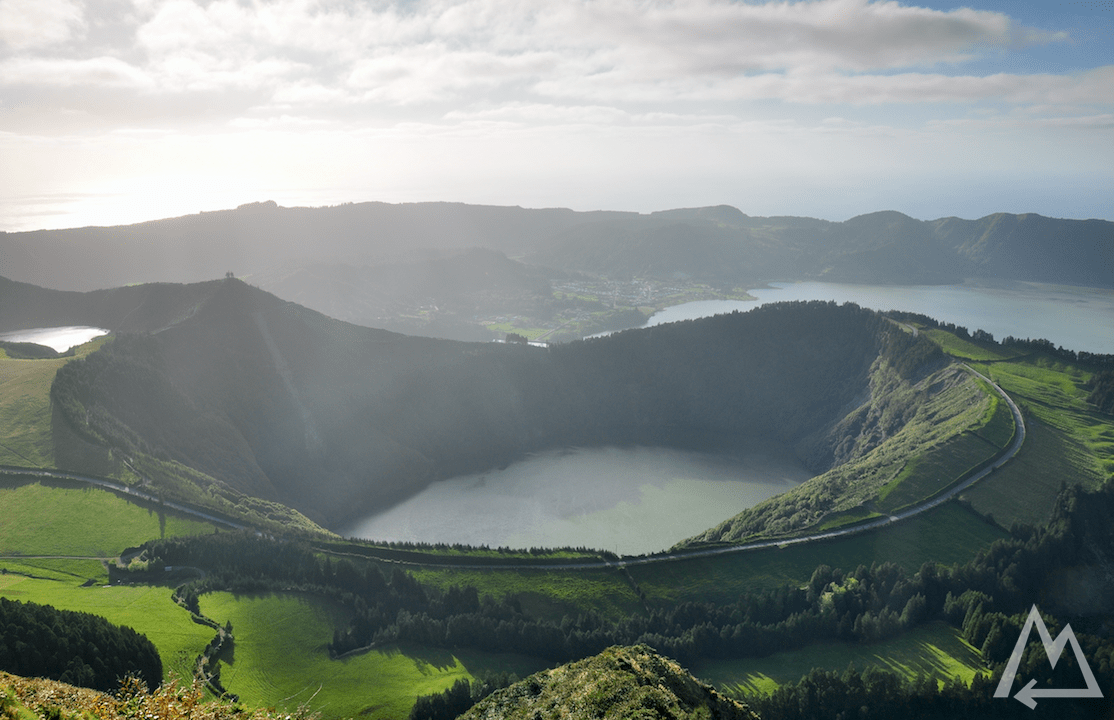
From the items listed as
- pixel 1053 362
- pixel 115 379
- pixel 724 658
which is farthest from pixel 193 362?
pixel 1053 362

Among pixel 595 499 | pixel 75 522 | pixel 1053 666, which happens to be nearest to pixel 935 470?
pixel 1053 666

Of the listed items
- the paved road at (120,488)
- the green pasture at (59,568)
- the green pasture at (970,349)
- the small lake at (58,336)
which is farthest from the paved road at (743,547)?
the small lake at (58,336)

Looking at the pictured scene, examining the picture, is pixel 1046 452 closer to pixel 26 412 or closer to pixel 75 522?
pixel 75 522

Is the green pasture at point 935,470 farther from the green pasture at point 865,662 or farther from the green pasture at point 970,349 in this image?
the green pasture at point 970,349

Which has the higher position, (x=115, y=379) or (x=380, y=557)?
(x=115, y=379)

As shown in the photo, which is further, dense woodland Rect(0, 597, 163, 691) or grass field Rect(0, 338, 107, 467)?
→ grass field Rect(0, 338, 107, 467)

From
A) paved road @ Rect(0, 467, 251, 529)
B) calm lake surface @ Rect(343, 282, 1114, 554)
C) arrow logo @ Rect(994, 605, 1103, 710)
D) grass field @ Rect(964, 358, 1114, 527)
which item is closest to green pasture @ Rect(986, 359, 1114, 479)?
grass field @ Rect(964, 358, 1114, 527)

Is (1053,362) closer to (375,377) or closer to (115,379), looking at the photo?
(375,377)

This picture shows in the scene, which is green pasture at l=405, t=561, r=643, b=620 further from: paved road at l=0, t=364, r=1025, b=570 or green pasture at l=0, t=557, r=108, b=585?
green pasture at l=0, t=557, r=108, b=585

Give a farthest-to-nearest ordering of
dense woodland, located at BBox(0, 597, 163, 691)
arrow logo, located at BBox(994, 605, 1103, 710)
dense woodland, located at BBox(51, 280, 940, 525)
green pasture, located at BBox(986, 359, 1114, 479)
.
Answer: dense woodland, located at BBox(51, 280, 940, 525) → green pasture, located at BBox(986, 359, 1114, 479) → arrow logo, located at BBox(994, 605, 1103, 710) → dense woodland, located at BBox(0, 597, 163, 691)
